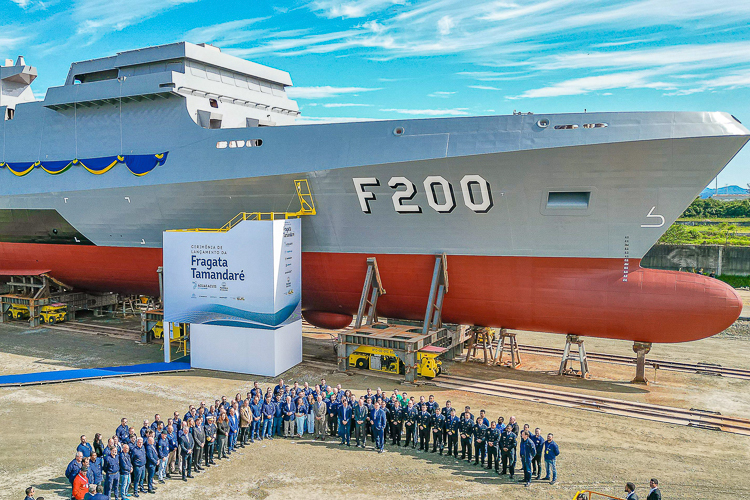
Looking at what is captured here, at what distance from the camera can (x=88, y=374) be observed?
1338 centimetres

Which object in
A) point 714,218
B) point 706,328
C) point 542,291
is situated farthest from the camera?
point 714,218

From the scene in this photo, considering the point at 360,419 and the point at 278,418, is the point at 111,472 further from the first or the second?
the point at 360,419

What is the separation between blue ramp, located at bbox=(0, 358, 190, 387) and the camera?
42.1 ft

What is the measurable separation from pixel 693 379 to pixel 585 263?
4.17 meters

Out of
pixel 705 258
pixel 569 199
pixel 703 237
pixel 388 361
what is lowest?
pixel 388 361

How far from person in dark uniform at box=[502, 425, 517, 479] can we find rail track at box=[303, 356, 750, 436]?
11.5ft

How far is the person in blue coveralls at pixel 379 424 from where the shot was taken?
9266 millimetres

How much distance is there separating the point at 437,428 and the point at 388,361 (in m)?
4.52

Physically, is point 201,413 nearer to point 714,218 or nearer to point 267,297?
point 267,297

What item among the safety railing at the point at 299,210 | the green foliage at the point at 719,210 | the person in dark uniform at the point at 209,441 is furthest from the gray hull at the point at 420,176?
the green foliage at the point at 719,210

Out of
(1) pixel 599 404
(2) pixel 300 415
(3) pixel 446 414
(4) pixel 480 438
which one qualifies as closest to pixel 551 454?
(4) pixel 480 438

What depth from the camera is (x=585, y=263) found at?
41.5ft

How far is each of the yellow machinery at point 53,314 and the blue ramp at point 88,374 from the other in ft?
20.9

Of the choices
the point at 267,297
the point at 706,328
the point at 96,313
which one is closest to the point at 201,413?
the point at 267,297
